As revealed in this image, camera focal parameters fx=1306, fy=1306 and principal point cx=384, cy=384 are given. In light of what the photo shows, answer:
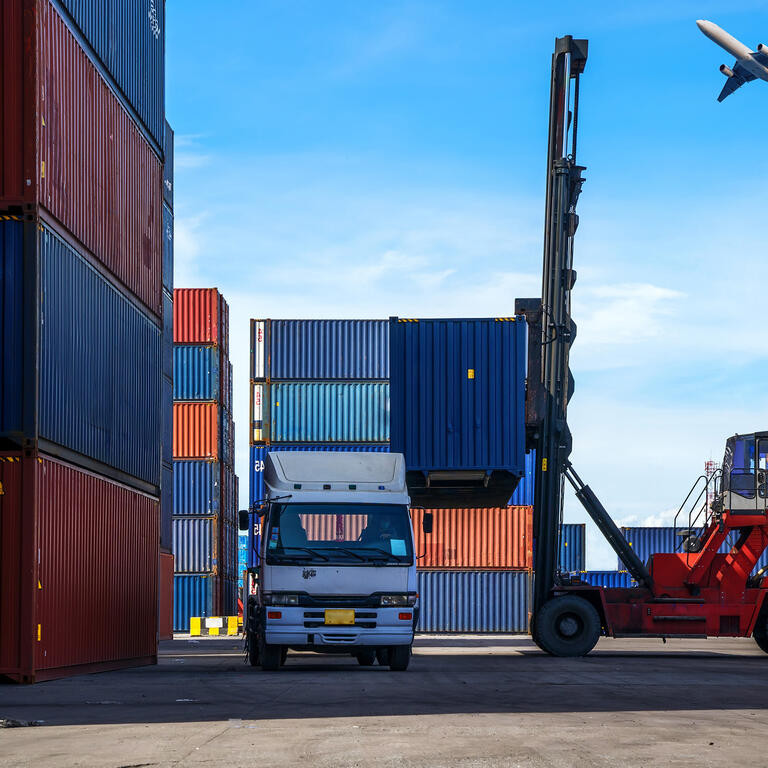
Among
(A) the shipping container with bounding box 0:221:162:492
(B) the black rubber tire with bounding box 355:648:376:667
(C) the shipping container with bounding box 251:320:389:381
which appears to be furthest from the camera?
(C) the shipping container with bounding box 251:320:389:381

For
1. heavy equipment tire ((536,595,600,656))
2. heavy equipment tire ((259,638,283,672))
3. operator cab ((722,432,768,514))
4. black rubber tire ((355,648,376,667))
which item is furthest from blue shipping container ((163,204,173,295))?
heavy equipment tire ((259,638,283,672))

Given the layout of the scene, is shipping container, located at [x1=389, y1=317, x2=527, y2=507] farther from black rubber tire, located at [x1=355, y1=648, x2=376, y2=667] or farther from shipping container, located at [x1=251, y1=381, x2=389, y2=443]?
shipping container, located at [x1=251, y1=381, x2=389, y2=443]

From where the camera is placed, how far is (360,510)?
1781cm

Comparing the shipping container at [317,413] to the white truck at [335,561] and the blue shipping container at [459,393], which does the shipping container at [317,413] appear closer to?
the blue shipping container at [459,393]

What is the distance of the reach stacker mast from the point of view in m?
23.2

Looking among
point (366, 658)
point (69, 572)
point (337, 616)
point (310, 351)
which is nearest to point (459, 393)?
point (366, 658)

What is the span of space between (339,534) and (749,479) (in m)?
9.59

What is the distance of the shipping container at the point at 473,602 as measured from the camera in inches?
1688

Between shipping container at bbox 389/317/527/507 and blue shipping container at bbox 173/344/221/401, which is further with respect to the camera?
blue shipping container at bbox 173/344/221/401

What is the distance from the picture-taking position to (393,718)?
1076 centimetres

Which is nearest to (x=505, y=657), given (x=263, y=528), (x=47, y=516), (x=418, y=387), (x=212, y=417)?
(x=418, y=387)

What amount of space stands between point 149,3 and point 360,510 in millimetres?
10396

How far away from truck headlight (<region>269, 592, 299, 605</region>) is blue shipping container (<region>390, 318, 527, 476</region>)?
24.6ft

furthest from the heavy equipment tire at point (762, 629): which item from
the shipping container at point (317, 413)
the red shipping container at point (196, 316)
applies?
the red shipping container at point (196, 316)
